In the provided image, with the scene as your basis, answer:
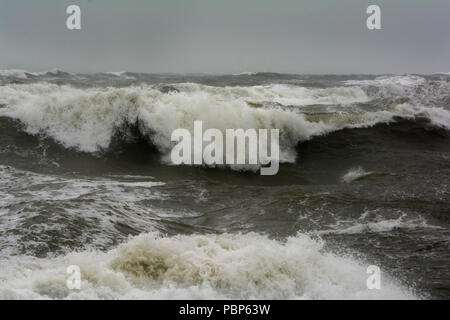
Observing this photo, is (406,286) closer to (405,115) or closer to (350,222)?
(350,222)

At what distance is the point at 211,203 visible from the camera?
8797 mm

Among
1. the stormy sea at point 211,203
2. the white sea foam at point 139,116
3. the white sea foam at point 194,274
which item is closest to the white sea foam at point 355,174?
the stormy sea at point 211,203

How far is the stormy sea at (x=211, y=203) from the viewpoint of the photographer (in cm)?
516

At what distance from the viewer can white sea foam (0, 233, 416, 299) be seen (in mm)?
4742

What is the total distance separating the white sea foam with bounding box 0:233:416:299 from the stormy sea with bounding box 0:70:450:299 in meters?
0.02

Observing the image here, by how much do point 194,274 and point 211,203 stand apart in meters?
3.63

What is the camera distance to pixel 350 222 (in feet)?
25.0

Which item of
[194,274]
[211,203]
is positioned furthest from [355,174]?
[194,274]

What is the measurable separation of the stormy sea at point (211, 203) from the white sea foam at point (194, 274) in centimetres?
2

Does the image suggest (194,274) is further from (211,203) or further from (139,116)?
(139,116)

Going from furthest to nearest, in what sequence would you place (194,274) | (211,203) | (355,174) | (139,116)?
(139,116) → (355,174) → (211,203) → (194,274)

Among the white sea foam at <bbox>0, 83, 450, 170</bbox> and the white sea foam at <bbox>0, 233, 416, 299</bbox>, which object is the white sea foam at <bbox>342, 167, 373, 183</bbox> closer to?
the white sea foam at <bbox>0, 83, 450, 170</bbox>

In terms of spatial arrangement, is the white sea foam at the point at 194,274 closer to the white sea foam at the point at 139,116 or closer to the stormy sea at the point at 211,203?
the stormy sea at the point at 211,203

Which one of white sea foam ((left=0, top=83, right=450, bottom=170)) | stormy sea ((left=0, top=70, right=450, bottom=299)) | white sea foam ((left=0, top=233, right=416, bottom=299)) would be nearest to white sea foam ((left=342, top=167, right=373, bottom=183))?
stormy sea ((left=0, top=70, right=450, bottom=299))
